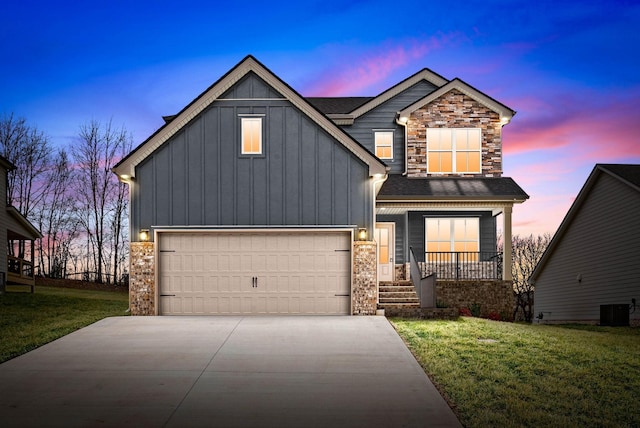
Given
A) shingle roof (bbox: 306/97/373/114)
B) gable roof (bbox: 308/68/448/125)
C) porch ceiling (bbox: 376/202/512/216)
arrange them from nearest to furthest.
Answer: porch ceiling (bbox: 376/202/512/216), gable roof (bbox: 308/68/448/125), shingle roof (bbox: 306/97/373/114)

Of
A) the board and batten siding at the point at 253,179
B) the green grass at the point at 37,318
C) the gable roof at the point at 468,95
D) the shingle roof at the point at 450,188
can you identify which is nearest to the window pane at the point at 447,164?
the shingle roof at the point at 450,188

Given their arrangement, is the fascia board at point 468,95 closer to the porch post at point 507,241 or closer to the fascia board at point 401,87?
the fascia board at point 401,87

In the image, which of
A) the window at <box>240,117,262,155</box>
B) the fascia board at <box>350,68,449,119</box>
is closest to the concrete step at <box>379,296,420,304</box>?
the window at <box>240,117,262,155</box>

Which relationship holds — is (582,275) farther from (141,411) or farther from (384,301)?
(141,411)

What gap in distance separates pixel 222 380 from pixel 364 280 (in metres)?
7.75

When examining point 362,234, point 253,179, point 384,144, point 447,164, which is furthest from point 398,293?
point 384,144

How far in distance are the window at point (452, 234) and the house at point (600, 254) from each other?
11.3 ft

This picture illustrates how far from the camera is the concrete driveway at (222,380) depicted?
7.98 metres

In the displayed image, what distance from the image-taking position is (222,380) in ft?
32.5

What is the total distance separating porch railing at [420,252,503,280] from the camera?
22047 millimetres

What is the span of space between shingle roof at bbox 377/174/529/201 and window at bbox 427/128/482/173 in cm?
53

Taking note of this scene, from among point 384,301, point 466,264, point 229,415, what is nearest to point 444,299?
point 466,264

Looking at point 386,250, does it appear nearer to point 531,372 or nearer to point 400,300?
point 400,300

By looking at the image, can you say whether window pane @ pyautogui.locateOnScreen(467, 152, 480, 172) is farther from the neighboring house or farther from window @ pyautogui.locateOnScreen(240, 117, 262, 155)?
the neighboring house
